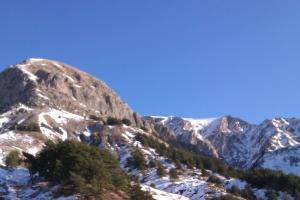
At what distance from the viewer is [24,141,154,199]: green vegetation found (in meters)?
80.6

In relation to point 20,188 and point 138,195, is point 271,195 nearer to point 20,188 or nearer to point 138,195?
point 138,195

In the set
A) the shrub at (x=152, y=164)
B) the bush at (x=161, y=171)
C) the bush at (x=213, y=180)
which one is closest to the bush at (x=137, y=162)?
the shrub at (x=152, y=164)

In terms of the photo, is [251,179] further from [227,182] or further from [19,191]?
[19,191]

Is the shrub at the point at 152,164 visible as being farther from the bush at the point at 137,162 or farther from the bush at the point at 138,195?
the bush at the point at 138,195

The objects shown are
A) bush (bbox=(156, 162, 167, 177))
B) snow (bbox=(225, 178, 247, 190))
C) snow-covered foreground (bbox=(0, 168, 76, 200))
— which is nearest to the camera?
snow-covered foreground (bbox=(0, 168, 76, 200))

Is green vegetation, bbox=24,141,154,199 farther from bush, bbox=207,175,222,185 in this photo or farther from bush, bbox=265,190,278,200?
bush, bbox=265,190,278,200

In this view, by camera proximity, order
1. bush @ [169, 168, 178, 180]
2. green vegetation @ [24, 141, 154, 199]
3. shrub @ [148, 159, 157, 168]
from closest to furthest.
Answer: green vegetation @ [24, 141, 154, 199] < bush @ [169, 168, 178, 180] < shrub @ [148, 159, 157, 168]

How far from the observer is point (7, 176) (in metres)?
98.1

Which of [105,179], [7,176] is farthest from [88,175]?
[7,176]

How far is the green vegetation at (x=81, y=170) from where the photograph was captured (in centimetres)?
8056

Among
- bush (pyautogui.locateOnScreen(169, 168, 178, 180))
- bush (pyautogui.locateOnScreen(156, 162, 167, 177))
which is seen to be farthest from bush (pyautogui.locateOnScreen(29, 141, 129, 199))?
bush (pyautogui.locateOnScreen(169, 168, 178, 180))

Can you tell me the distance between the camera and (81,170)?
3406 inches

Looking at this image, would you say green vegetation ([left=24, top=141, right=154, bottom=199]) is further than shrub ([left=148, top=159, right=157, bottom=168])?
No

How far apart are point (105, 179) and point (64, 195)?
30.3 ft
